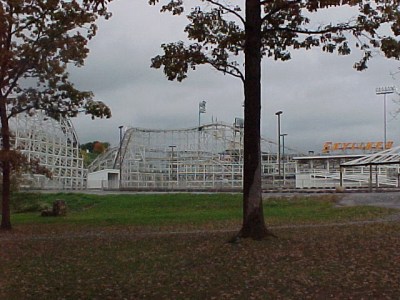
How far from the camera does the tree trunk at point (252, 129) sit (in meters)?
13.1

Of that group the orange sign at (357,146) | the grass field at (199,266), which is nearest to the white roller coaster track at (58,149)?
the orange sign at (357,146)

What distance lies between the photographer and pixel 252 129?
13.1m

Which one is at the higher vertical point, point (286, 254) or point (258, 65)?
point (258, 65)

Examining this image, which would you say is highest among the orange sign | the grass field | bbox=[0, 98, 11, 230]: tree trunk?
the orange sign

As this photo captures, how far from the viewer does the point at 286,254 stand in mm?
11383

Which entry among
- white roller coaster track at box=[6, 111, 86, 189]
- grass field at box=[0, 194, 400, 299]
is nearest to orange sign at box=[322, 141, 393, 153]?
white roller coaster track at box=[6, 111, 86, 189]

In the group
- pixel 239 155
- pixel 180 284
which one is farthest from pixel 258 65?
pixel 239 155

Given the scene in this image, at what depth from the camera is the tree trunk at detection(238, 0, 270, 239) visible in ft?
42.9

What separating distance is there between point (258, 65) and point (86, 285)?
655cm

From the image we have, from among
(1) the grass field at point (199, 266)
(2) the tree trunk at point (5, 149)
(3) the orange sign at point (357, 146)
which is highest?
(3) the orange sign at point (357, 146)

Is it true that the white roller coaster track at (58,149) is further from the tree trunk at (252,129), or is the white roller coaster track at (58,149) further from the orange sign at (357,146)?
the tree trunk at (252,129)

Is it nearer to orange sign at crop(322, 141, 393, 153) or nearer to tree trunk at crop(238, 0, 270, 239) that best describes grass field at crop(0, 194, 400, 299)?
tree trunk at crop(238, 0, 270, 239)

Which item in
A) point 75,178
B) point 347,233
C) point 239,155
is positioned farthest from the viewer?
point 239,155

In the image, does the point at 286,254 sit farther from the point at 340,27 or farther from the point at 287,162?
the point at 287,162
